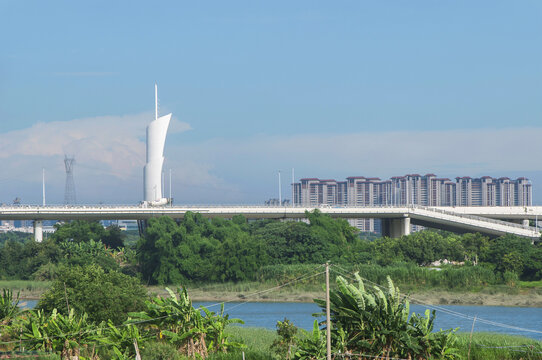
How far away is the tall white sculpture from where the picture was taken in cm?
8531

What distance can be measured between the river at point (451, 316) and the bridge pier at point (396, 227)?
25782 mm

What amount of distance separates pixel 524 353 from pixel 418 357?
438 centimetres

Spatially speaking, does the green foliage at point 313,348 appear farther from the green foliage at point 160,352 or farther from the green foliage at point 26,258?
the green foliage at point 26,258

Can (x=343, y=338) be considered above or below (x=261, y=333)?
above

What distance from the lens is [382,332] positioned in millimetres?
22812

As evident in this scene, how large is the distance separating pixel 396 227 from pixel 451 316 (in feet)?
110

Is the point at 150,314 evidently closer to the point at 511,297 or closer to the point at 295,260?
the point at 511,297

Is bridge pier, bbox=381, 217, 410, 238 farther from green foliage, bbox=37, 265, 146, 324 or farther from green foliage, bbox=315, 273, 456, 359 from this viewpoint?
green foliage, bbox=315, 273, 456, 359

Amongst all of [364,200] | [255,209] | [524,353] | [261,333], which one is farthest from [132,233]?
[524,353]

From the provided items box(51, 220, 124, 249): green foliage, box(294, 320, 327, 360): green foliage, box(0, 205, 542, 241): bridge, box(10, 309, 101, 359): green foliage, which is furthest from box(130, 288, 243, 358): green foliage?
box(0, 205, 542, 241): bridge

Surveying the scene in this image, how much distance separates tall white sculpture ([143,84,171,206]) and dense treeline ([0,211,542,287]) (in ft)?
49.1

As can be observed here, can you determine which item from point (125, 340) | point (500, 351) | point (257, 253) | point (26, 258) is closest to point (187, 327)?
point (125, 340)

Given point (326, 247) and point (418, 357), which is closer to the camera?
point (418, 357)

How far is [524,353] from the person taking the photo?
83.0 feet
